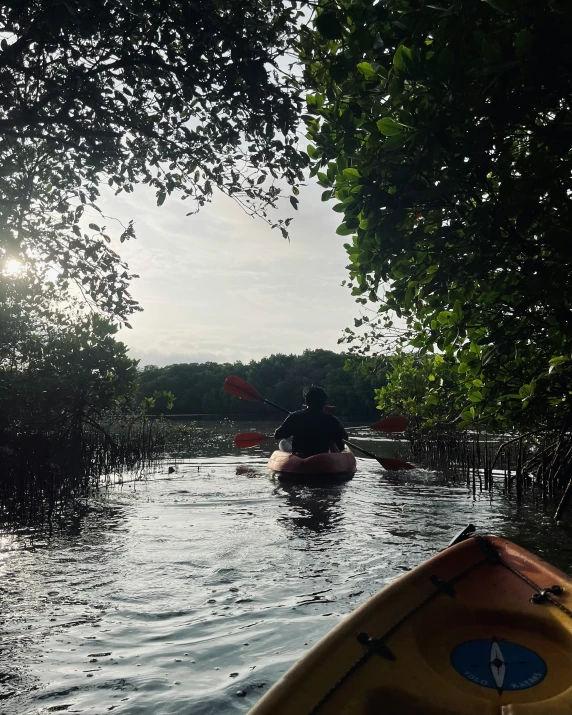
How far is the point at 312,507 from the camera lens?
770 cm

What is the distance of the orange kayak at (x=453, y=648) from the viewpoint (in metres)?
2.09

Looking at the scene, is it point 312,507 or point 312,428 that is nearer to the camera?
point 312,507

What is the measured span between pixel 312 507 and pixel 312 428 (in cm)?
254

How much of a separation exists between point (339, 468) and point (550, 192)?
271 inches

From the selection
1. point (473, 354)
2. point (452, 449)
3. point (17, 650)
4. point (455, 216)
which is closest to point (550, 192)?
point (455, 216)

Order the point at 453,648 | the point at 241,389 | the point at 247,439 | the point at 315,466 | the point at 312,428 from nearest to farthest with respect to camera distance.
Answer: the point at 453,648 < the point at 315,466 < the point at 312,428 < the point at 241,389 < the point at 247,439

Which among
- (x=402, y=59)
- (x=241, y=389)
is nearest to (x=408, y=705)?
(x=402, y=59)

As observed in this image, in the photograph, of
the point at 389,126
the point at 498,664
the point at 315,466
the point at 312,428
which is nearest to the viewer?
the point at 498,664

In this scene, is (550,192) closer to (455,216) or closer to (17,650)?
(455,216)

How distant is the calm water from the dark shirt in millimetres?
1374

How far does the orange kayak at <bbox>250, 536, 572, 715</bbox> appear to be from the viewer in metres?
2.09

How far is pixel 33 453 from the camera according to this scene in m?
8.99

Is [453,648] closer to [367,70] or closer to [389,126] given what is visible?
[389,126]

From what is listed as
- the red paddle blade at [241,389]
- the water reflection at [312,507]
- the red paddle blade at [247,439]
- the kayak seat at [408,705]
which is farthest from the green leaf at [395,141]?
the red paddle blade at [247,439]
